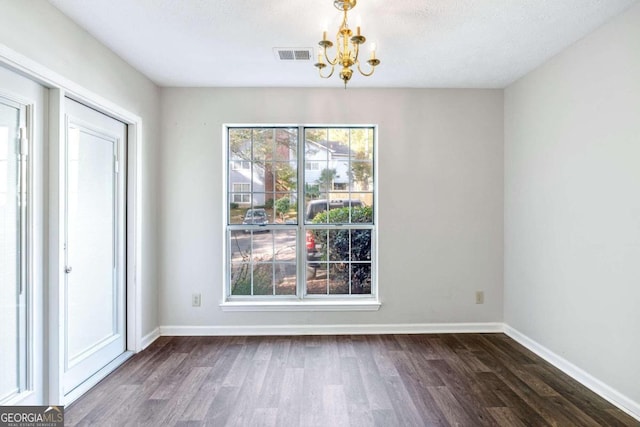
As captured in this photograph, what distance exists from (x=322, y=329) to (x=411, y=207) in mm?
1579

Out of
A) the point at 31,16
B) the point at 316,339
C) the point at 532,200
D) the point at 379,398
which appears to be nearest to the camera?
the point at 31,16

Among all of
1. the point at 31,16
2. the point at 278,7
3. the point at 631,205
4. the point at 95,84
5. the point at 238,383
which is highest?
the point at 278,7

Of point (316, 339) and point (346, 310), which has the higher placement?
point (346, 310)

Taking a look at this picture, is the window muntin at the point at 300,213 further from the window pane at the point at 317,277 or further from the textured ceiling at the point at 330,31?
the textured ceiling at the point at 330,31

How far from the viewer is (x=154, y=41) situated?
8.26 feet

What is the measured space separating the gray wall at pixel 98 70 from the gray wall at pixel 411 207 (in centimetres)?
28

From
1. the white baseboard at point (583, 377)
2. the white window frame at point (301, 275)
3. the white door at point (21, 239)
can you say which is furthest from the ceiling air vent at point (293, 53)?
the white baseboard at point (583, 377)

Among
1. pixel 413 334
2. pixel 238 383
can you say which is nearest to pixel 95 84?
pixel 238 383

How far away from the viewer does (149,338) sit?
10.6 ft

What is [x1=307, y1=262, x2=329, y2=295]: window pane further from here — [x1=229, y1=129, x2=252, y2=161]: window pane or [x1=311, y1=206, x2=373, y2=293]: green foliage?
[x1=229, y1=129, x2=252, y2=161]: window pane

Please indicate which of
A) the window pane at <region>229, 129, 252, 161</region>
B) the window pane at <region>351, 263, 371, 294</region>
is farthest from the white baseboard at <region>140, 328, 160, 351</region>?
the window pane at <region>351, 263, 371, 294</region>

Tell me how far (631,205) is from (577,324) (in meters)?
1.00

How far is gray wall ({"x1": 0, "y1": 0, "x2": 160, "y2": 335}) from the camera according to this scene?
1854mm

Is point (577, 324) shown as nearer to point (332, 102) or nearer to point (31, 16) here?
point (332, 102)
